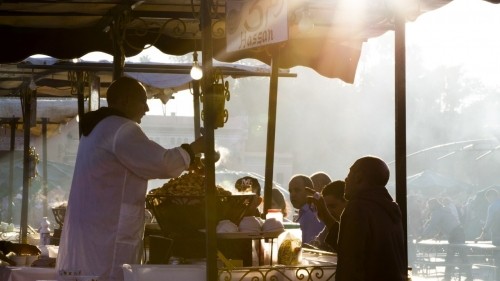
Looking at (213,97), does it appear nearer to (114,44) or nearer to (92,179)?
(92,179)

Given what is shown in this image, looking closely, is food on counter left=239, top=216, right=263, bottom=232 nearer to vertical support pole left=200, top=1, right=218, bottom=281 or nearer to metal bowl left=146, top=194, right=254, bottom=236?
metal bowl left=146, top=194, right=254, bottom=236

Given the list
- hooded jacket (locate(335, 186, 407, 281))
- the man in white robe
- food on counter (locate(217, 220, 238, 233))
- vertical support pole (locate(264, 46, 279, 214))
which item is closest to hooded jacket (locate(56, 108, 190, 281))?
the man in white robe

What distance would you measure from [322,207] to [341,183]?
482mm

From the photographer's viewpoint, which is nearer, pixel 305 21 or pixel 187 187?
pixel 187 187

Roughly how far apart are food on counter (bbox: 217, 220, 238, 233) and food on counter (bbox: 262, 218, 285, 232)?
0.66 feet

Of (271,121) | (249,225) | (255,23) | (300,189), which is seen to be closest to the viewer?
(255,23)

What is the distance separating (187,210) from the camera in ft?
17.6

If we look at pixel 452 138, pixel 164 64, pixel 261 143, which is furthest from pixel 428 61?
pixel 164 64

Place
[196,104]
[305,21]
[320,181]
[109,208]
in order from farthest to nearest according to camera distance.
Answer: [196,104]
[320,181]
[305,21]
[109,208]

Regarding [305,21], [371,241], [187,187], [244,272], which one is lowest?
[244,272]

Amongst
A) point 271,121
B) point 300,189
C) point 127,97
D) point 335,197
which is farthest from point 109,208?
point 300,189

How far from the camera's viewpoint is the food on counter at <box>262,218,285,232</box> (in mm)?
5449

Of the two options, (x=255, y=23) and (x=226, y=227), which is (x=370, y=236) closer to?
(x=226, y=227)

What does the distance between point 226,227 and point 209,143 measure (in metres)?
0.78
